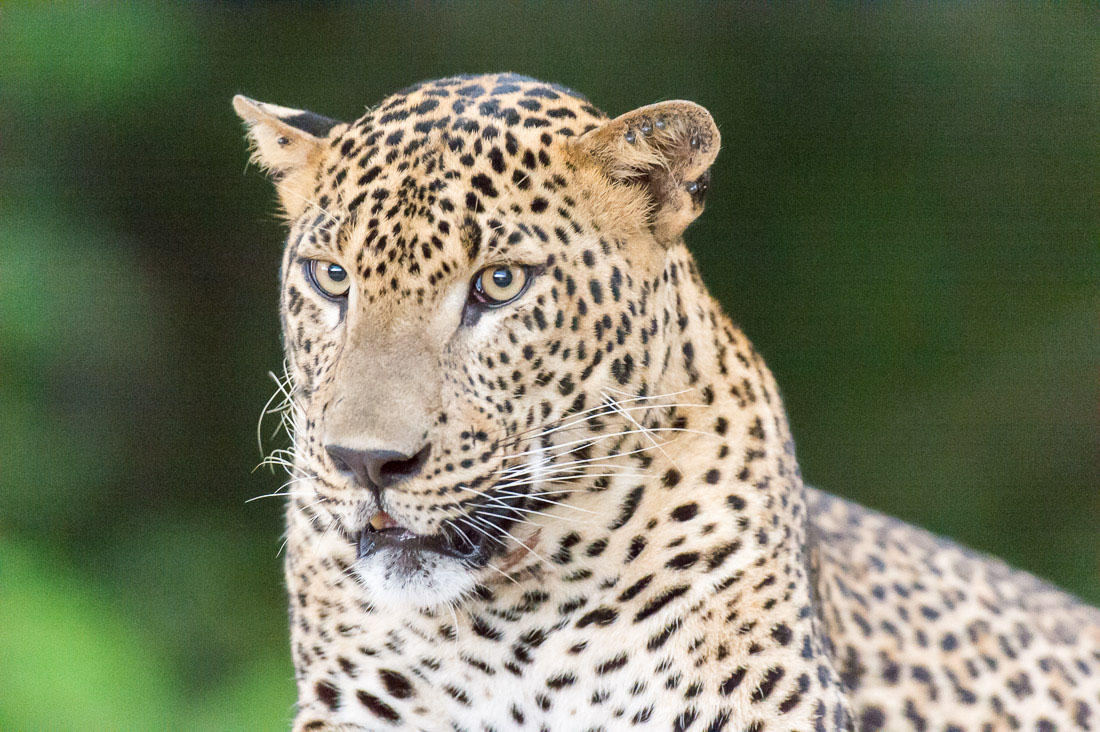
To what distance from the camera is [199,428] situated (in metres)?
7.75

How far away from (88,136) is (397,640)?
4.95 m

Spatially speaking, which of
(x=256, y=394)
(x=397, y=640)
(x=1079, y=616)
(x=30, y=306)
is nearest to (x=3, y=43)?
(x=30, y=306)

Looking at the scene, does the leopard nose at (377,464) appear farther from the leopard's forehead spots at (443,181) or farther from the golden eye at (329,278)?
the golden eye at (329,278)

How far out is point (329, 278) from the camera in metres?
2.99

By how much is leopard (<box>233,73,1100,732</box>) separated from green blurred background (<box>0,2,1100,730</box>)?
3812mm

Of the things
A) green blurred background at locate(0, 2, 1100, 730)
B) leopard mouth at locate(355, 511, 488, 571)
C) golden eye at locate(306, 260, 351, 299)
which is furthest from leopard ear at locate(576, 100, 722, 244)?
green blurred background at locate(0, 2, 1100, 730)

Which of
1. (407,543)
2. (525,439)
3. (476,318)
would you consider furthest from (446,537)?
(476,318)

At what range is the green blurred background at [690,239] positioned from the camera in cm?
684

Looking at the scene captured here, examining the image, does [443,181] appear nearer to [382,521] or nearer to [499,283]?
[499,283]

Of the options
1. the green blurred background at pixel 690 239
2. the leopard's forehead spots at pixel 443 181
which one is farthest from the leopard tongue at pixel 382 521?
the green blurred background at pixel 690 239

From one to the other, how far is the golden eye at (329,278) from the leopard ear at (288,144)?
21cm

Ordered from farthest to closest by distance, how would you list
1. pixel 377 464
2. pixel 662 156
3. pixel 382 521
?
pixel 662 156 → pixel 382 521 → pixel 377 464

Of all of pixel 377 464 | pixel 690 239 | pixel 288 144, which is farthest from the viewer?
pixel 690 239

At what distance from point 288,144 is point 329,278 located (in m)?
0.51
